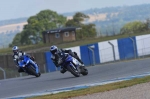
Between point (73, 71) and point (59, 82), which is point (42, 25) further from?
point (59, 82)

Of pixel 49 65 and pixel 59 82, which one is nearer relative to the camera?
pixel 59 82

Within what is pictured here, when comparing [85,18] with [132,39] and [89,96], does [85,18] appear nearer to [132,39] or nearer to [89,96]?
[132,39]

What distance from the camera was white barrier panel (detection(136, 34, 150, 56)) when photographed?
46.0m

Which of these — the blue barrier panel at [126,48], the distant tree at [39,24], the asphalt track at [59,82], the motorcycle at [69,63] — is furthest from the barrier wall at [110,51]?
the distant tree at [39,24]

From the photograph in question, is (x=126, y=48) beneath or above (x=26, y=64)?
beneath

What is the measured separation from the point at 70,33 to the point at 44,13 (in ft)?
108

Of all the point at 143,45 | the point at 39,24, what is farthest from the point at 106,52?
the point at 39,24

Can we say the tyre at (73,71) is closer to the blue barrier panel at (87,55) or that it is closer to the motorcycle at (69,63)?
the motorcycle at (69,63)

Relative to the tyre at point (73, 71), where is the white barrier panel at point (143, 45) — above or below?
below

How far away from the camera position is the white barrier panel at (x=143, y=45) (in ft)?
151

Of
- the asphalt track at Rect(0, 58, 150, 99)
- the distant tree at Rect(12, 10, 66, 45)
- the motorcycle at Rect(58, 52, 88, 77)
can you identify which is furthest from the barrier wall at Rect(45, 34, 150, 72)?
the distant tree at Rect(12, 10, 66, 45)

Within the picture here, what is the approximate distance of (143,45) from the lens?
46.7 meters

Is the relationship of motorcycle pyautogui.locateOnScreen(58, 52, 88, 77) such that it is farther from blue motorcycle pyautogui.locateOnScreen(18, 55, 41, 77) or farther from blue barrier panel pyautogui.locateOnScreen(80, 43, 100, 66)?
blue barrier panel pyautogui.locateOnScreen(80, 43, 100, 66)

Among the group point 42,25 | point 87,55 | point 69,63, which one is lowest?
point 87,55
